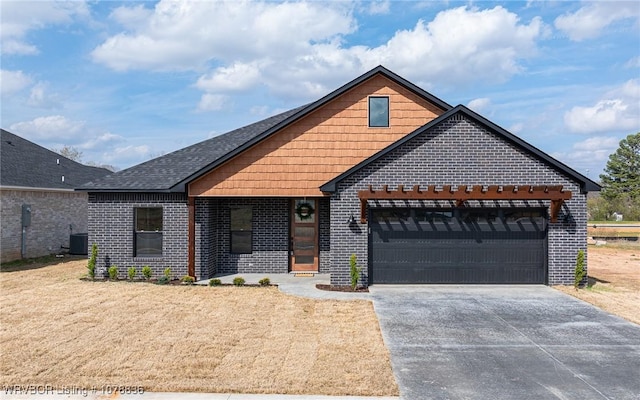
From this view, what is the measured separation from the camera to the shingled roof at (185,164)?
14.1 metres

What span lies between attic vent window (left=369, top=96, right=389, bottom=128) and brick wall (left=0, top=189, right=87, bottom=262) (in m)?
15.1

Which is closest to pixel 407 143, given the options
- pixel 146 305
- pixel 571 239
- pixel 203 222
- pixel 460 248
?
pixel 460 248

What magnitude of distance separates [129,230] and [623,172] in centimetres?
6834

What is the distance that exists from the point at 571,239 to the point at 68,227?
21819mm

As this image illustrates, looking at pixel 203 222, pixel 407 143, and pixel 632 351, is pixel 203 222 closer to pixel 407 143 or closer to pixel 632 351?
pixel 407 143

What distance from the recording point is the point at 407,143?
43.9 ft

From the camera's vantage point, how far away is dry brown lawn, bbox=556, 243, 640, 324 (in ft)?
36.2

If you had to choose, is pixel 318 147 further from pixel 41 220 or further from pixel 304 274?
pixel 41 220

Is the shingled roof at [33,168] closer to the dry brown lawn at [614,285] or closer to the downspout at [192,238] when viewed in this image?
the downspout at [192,238]

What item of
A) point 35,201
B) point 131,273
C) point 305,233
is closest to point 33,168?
point 35,201

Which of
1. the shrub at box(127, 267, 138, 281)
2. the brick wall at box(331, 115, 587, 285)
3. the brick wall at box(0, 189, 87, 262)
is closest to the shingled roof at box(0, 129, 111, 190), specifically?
the brick wall at box(0, 189, 87, 262)

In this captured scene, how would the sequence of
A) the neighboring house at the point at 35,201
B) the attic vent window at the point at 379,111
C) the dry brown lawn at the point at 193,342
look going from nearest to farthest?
the dry brown lawn at the point at 193,342 → the attic vent window at the point at 379,111 → the neighboring house at the point at 35,201

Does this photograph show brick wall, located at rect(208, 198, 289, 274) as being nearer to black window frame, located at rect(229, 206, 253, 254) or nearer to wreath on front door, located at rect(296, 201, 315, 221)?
black window frame, located at rect(229, 206, 253, 254)

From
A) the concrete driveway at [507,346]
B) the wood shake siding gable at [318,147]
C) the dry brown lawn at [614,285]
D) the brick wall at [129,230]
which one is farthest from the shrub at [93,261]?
the dry brown lawn at [614,285]
